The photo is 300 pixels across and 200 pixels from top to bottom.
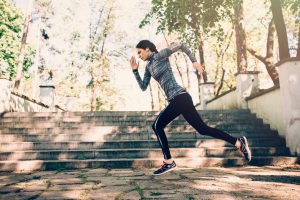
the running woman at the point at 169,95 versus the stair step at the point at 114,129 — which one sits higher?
the running woman at the point at 169,95

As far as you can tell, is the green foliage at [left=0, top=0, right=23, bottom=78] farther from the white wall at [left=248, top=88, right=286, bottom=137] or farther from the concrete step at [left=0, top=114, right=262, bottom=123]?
the white wall at [left=248, top=88, right=286, bottom=137]

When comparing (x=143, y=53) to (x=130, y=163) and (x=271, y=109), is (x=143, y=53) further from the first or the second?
(x=271, y=109)

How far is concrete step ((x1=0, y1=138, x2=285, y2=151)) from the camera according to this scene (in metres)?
7.16

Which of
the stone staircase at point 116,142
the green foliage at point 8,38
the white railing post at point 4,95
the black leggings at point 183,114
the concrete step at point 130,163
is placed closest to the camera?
the black leggings at point 183,114

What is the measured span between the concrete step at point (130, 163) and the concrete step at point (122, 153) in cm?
41

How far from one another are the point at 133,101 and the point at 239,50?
43.2 meters

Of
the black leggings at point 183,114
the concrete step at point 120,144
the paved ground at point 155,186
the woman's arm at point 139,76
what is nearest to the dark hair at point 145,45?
the woman's arm at point 139,76

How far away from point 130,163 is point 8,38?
56.3ft

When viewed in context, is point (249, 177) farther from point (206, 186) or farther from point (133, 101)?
point (133, 101)

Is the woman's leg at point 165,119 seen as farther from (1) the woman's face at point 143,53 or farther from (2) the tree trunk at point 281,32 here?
(2) the tree trunk at point 281,32

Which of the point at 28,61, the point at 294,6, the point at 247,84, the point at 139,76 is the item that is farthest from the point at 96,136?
the point at 28,61

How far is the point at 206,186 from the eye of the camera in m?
3.96

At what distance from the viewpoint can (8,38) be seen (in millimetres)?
19906

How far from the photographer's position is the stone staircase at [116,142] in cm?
633
